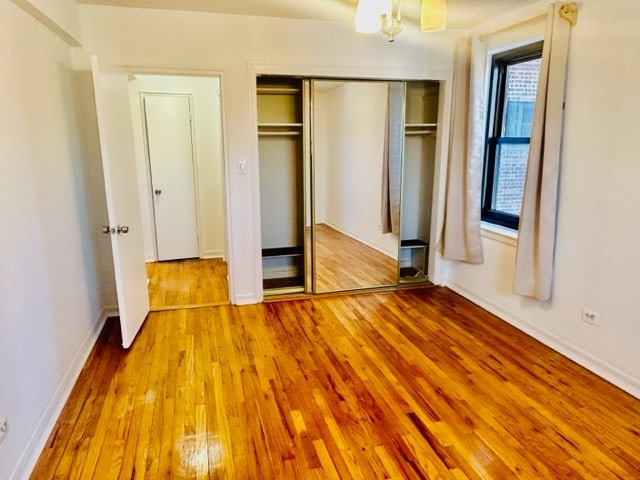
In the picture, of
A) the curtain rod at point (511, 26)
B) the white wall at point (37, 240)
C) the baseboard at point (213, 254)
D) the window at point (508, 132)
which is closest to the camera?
the white wall at point (37, 240)

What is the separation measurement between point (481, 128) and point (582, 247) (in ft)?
4.56

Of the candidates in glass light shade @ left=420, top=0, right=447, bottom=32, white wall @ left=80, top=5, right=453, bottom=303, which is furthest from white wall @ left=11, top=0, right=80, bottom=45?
glass light shade @ left=420, top=0, right=447, bottom=32

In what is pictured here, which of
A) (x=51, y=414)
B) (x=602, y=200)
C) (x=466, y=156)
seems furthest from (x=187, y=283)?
(x=602, y=200)

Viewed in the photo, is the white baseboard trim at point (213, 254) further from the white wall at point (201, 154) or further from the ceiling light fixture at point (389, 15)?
the ceiling light fixture at point (389, 15)

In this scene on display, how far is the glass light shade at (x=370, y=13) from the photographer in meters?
2.08

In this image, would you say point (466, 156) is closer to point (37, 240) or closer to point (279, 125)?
point (279, 125)

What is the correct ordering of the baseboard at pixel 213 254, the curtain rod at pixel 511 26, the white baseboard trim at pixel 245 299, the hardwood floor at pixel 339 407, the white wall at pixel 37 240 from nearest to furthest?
1. the white wall at pixel 37 240
2. the hardwood floor at pixel 339 407
3. the curtain rod at pixel 511 26
4. the white baseboard trim at pixel 245 299
5. the baseboard at pixel 213 254

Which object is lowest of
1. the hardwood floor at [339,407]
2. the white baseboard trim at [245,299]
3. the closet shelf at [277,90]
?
the hardwood floor at [339,407]

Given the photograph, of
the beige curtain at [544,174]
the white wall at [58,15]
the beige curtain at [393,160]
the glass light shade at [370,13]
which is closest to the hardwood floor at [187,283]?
the beige curtain at [393,160]

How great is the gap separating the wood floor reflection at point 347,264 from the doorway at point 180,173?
1303 mm

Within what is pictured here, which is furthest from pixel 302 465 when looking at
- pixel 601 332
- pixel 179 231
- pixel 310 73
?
pixel 179 231

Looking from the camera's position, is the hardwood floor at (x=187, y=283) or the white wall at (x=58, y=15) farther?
the hardwood floor at (x=187, y=283)

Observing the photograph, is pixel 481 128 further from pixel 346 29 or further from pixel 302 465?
pixel 302 465

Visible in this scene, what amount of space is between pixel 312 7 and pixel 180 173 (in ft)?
9.46
